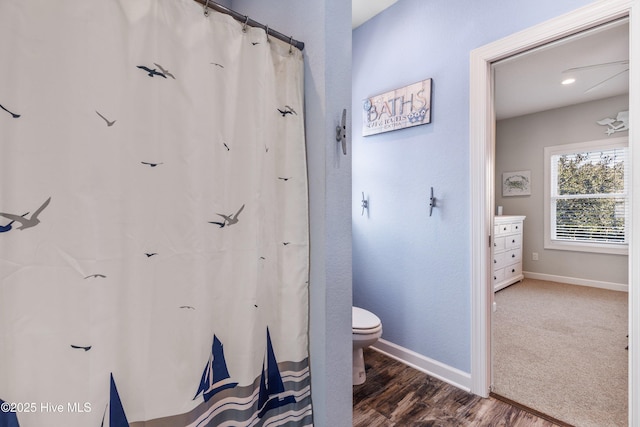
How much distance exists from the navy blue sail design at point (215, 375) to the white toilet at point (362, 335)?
37.2 inches

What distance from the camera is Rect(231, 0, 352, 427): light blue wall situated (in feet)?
3.77

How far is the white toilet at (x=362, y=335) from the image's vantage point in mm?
1785

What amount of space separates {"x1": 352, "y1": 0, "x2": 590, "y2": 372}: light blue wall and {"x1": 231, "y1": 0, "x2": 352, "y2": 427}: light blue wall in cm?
103

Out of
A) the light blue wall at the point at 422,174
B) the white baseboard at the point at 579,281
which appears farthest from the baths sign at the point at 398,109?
the white baseboard at the point at 579,281

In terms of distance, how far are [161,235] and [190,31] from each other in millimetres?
672

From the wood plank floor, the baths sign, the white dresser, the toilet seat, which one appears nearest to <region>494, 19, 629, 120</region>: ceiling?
the baths sign

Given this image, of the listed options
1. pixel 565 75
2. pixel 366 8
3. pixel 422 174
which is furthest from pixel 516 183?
pixel 366 8

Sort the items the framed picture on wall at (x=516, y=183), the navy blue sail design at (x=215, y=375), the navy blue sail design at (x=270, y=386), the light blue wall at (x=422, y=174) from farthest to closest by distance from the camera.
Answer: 1. the framed picture on wall at (x=516, y=183)
2. the light blue wall at (x=422, y=174)
3. the navy blue sail design at (x=270, y=386)
4. the navy blue sail design at (x=215, y=375)

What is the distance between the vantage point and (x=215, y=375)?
3.28 ft

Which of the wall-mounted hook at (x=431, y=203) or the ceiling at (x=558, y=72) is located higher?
the ceiling at (x=558, y=72)

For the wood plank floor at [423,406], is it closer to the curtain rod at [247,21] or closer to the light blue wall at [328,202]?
the light blue wall at [328,202]

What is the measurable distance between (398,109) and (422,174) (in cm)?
54

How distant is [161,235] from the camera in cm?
90

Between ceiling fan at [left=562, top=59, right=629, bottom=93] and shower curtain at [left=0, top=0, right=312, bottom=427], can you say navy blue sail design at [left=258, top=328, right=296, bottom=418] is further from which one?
ceiling fan at [left=562, top=59, right=629, bottom=93]
